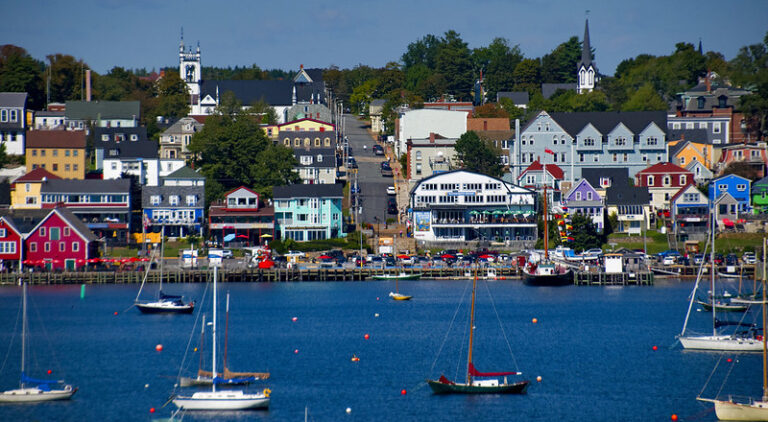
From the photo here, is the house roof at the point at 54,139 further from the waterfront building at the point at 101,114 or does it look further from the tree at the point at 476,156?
the tree at the point at 476,156

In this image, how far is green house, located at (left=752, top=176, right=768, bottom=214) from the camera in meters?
103

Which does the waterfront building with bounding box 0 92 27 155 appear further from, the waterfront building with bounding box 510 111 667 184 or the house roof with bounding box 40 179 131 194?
the waterfront building with bounding box 510 111 667 184

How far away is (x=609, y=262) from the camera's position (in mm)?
89875

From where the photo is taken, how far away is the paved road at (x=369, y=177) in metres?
107

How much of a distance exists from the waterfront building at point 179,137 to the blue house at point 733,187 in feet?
165

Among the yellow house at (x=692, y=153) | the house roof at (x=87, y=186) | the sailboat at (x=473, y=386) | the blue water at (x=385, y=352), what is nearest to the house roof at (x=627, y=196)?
the yellow house at (x=692, y=153)

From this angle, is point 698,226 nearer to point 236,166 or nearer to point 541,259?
point 541,259

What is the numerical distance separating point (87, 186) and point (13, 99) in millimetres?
25657

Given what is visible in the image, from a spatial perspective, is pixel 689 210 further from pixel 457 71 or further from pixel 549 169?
pixel 457 71

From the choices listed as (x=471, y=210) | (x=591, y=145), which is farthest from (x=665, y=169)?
(x=471, y=210)

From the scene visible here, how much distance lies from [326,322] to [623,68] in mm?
96119

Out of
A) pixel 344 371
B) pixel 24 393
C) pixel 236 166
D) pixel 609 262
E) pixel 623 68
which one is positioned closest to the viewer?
pixel 24 393

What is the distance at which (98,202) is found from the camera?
100 m

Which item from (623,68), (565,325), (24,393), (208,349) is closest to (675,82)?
(623,68)
